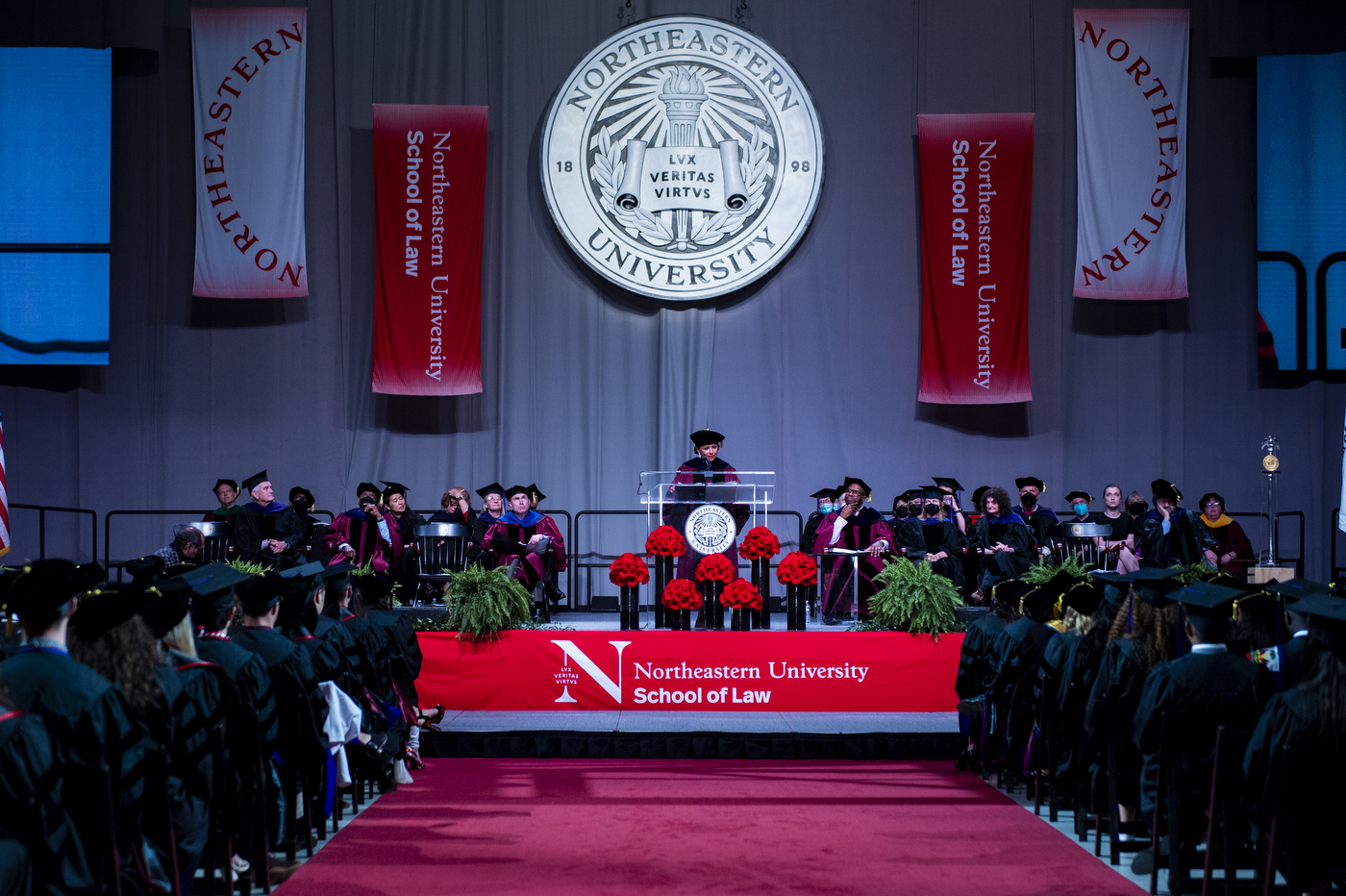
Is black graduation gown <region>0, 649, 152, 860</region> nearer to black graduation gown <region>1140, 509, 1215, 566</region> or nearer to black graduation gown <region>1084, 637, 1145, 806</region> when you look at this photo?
black graduation gown <region>1084, 637, 1145, 806</region>

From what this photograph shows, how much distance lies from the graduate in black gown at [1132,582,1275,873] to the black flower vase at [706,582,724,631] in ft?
14.5

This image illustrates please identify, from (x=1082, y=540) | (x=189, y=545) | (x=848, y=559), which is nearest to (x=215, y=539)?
(x=189, y=545)

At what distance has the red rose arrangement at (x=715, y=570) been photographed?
8750 millimetres

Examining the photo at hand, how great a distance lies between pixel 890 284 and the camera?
14.0 meters

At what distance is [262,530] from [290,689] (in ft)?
24.0

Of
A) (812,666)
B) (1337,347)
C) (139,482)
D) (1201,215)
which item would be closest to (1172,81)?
(1201,215)

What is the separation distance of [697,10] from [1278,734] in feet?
38.6

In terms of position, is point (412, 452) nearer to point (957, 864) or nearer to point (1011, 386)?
point (1011, 386)

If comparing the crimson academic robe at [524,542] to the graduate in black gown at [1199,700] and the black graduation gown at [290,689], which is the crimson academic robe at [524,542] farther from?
the graduate in black gown at [1199,700]

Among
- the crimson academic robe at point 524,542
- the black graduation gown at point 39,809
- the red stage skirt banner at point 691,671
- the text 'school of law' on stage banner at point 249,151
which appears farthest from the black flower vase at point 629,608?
the text 'school of law' on stage banner at point 249,151

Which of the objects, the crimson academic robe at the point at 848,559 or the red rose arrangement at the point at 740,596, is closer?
the red rose arrangement at the point at 740,596

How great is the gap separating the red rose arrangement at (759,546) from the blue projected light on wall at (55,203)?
8.11m

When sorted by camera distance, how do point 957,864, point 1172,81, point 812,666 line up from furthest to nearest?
1. point 1172,81
2. point 812,666
3. point 957,864

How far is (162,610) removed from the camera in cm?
391
